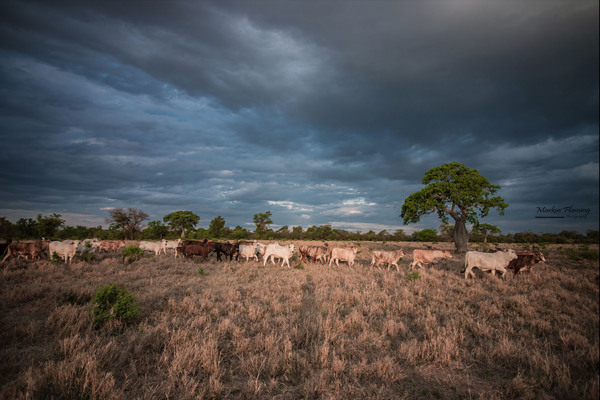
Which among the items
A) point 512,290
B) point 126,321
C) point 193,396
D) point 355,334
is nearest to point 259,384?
point 193,396

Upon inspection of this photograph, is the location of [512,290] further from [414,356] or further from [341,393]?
[341,393]

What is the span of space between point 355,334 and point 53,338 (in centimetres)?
710

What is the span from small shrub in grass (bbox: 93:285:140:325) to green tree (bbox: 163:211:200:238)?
68.4 m

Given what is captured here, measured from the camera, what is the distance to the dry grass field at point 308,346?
386 centimetres

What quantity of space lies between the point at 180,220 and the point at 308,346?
246 feet

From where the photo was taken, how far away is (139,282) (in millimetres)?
11062

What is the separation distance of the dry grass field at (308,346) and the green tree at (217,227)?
61.1 metres

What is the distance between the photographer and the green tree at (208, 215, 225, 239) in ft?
225

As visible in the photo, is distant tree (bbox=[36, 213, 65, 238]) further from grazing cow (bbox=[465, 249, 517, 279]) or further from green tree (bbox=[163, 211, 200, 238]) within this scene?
grazing cow (bbox=[465, 249, 517, 279])

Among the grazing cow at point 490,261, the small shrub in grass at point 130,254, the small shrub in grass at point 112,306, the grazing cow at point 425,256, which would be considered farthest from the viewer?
the small shrub in grass at point 130,254

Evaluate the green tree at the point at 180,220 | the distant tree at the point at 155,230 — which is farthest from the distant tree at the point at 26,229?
the green tree at the point at 180,220

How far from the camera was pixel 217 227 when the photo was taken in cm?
6981

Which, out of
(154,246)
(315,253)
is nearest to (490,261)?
(315,253)

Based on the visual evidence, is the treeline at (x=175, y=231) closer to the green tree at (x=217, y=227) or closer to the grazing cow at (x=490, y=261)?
the green tree at (x=217, y=227)
